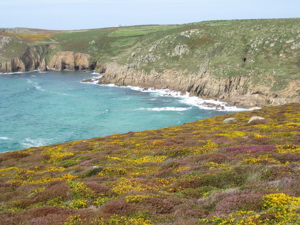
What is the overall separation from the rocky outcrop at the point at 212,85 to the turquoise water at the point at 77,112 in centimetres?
985

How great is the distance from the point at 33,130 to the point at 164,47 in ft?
→ 320

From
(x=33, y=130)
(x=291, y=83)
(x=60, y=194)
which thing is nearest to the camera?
(x=60, y=194)

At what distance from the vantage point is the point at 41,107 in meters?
102

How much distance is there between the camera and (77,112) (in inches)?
3762

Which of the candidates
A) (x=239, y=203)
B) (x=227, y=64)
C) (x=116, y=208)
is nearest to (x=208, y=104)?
(x=227, y=64)

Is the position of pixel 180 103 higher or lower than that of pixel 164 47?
lower

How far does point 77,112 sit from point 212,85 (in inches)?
2075

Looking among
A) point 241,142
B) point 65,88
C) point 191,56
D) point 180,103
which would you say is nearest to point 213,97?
point 180,103

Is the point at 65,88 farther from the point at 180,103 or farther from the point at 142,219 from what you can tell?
the point at 142,219

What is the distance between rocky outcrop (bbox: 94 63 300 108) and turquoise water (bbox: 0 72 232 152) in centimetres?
985

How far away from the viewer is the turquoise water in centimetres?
7412

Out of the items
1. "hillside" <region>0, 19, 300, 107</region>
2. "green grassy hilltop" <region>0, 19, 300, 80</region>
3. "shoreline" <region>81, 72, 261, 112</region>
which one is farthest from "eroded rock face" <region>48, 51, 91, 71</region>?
"shoreline" <region>81, 72, 261, 112</region>

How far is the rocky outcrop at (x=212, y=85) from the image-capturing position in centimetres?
9425

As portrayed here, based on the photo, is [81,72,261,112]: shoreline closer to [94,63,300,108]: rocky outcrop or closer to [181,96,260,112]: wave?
[181,96,260,112]: wave
